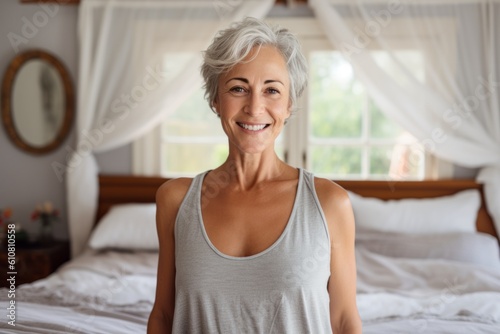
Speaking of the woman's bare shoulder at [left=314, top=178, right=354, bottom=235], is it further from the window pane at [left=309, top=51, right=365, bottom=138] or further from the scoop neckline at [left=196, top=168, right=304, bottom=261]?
the window pane at [left=309, top=51, right=365, bottom=138]

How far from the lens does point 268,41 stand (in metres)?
1.28

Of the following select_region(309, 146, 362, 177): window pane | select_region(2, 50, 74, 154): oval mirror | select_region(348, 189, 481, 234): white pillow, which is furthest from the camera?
select_region(2, 50, 74, 154): oval mirror

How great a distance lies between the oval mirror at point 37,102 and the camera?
4320 mm

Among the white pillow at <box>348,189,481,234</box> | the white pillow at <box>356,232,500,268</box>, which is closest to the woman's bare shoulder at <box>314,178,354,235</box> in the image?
the white pillow at <box>356,232,500,268</box>

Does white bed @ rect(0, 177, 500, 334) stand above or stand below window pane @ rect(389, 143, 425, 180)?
below

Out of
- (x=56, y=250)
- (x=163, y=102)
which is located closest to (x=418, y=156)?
(x=163, y=102)

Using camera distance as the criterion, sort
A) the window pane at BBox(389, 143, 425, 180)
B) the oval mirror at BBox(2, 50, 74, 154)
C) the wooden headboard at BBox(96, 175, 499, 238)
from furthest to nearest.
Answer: the oval mirror at BBox(2, 50, 74, 154), the window pane at BBox(389, 143, 425, 180), the wooden headboard at BBox(96, 175, 499, 238)

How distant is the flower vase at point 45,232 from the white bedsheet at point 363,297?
0.76 meters

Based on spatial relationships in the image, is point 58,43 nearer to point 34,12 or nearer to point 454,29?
point 34,12

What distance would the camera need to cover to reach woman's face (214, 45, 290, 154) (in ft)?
4.13

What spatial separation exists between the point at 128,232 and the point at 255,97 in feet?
8.70

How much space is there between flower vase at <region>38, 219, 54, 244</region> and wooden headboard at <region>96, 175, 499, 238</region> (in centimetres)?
36

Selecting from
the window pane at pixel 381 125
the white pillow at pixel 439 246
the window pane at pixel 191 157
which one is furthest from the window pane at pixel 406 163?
the window pane at pixel 191 157

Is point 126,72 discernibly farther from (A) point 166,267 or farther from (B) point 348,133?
(A) point 166,267
